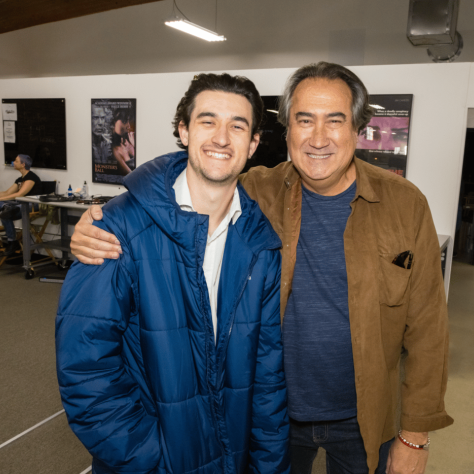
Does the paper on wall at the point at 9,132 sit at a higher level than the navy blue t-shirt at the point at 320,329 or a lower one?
higher

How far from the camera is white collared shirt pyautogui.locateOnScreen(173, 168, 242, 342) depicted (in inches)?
50.5

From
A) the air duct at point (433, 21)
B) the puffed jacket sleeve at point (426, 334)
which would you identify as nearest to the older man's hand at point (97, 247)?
the puffed jacket sleeve at point (426, 334)

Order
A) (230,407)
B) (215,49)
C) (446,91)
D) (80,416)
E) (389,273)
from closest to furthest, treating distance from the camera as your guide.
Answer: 1. (80,416)
2. (230,407)
3. (389,273)
4. (446,91)
5. (215,49)

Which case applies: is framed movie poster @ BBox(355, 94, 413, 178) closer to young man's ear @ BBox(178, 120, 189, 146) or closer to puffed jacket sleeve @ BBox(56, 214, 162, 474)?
young man's ear @ BBox(178, 120, 189, 146)

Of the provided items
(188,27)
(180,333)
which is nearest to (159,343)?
(180,333)

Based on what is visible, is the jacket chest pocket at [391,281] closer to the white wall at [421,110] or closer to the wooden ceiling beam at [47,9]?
the white wall at [421,110]

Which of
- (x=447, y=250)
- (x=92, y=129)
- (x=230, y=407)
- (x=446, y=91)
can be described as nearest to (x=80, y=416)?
(x=230, y=407)

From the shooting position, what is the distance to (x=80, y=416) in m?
1.11

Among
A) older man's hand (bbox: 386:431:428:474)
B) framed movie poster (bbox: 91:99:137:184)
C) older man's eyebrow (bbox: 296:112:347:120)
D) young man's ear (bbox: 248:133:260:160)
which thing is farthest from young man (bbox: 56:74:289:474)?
framed movie poster (bbox: 91:99:137:184)

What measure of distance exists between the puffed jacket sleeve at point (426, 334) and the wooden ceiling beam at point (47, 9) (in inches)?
216

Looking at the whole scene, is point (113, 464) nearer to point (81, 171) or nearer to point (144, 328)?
point (144, 328)

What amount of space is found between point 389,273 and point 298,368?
1.40ft

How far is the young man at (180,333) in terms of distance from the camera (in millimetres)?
1107

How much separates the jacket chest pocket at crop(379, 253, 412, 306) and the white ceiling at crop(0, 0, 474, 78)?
6.51 m
